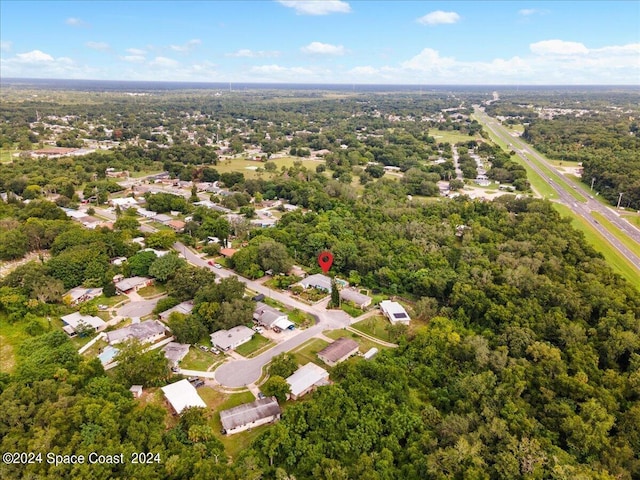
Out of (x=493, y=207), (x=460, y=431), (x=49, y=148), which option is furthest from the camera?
(x=49, y=148)

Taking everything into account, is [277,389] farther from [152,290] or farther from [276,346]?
[152,290]

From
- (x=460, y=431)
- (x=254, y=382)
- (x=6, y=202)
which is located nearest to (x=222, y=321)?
(x=254, y=382)

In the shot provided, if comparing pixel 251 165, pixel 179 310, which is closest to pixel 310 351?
pixel 179 310

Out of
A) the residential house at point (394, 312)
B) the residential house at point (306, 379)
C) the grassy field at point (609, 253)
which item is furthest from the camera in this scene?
the grassy field at point (609, 253)

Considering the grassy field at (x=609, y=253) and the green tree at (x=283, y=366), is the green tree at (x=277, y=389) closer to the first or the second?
the green tree at (x=283, y=366)

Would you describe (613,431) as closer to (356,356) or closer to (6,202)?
(356,356)

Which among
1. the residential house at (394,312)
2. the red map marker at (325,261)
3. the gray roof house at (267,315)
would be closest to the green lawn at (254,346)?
the gray roof house at (267,315)
